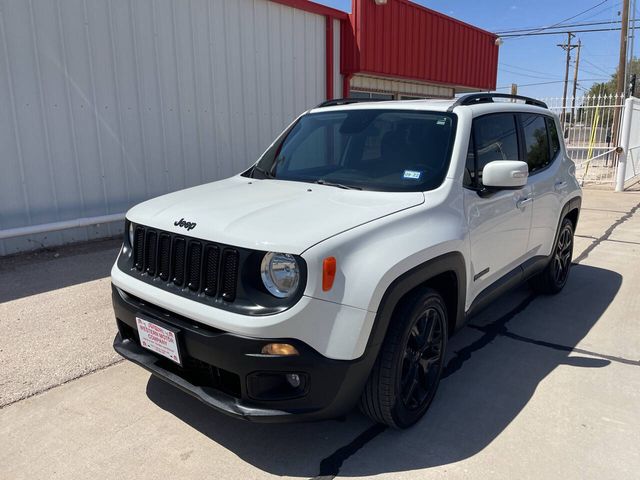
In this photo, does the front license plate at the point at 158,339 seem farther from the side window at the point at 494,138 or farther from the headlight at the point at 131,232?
the side window at the point at 494,138

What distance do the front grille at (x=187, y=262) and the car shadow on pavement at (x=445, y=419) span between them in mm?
881

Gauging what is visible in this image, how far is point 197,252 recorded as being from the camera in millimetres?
2562

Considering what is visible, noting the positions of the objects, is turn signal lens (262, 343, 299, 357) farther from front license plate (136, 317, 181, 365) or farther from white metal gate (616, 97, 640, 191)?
white metal gate (616, 97, 640, 191)

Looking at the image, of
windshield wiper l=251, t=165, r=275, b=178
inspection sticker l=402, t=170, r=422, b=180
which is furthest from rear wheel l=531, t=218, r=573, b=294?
windshield wiper l=251, t=165, r=275, b=178

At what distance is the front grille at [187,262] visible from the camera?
2426mm

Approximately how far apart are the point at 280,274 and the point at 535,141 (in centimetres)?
314

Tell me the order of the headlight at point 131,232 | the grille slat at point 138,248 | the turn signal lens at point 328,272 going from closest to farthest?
the turn signal lens at point 328,272, the grille slat at point 138,248, the headlight at point 131,232

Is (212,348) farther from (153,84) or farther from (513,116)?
(153,84)

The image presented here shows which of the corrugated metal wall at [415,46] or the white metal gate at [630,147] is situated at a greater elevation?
the corrugated metal wall at [415,46]

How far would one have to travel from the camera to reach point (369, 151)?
11.4 ft

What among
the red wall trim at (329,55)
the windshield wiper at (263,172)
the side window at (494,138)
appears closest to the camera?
the side window at (494,138)

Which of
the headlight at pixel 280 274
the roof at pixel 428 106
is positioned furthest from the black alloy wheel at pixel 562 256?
the headlight at pixel 280 274

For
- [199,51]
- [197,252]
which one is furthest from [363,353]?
[199,51]

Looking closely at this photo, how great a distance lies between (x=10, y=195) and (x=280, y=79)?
16.5 ft
